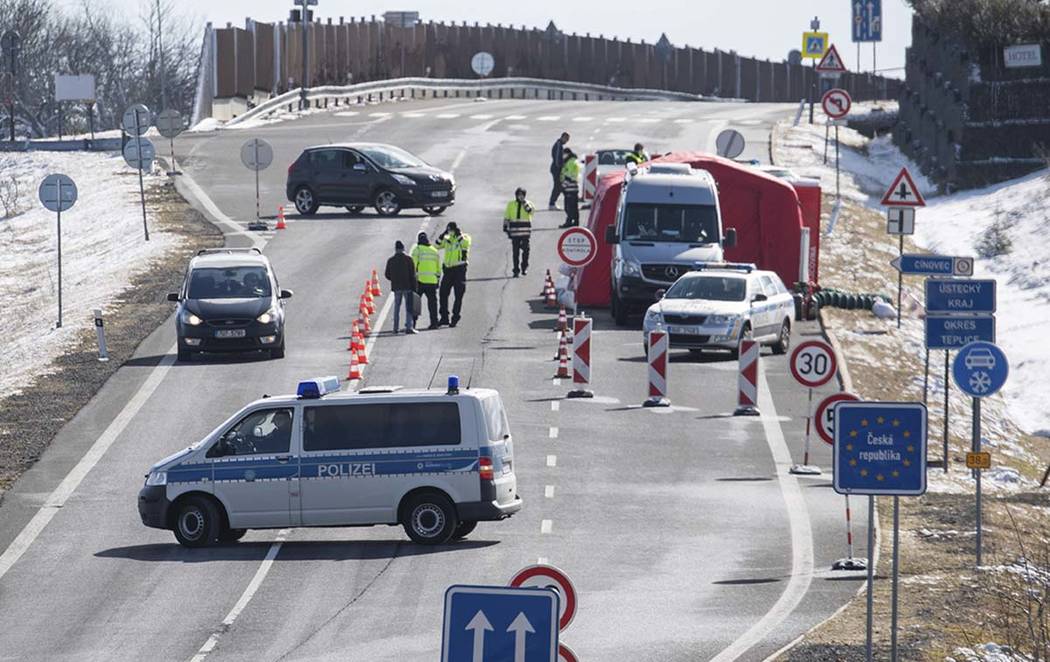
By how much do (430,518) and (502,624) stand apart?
11947mm

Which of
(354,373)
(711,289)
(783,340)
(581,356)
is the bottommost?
(354,373)

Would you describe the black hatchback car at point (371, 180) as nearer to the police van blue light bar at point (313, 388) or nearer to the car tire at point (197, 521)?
the police van blue light bar at point (313, 388)

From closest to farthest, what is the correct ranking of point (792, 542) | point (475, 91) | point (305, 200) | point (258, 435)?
point (258, 435) → point (792, 542) → point (305, 200) → point (475, 91)

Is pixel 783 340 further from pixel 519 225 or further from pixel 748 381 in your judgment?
pixel 519 225

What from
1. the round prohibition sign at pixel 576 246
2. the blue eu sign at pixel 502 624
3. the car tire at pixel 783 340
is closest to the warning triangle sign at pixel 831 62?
the car tire at pixel 783 340

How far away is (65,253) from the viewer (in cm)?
4981

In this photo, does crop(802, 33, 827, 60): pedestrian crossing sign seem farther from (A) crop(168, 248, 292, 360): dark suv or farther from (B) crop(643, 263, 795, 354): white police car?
(A) crop(168, 248, 292, 360): dark suv

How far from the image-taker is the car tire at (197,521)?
2173cm

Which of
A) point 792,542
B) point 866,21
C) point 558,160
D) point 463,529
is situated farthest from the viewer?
point 866,21

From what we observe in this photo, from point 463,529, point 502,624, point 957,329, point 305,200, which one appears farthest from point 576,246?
point 502,624

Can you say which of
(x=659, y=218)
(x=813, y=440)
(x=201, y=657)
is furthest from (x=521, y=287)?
(x=201, y=657)

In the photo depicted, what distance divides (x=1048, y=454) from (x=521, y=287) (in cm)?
1144

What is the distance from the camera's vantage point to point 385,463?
70.7 ft

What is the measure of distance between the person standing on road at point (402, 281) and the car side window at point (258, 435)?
486 inches
